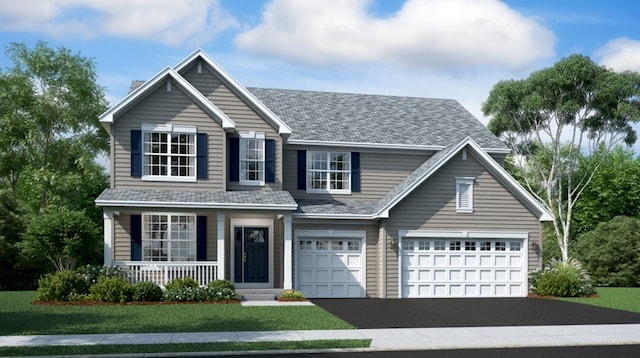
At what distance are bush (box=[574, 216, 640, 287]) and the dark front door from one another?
20.1 meters

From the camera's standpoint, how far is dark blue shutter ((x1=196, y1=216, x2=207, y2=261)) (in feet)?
75.2

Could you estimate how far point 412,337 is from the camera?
1353cm

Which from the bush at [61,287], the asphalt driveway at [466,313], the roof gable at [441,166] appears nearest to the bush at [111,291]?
the bush at [61,287]

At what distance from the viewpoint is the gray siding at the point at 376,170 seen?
25.5 meters

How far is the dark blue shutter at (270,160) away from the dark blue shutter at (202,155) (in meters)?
2.25

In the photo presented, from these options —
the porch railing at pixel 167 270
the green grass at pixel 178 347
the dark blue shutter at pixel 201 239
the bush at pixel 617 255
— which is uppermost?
the dark blue shutter at pixel 201 239

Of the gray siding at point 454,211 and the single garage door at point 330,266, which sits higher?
the gray siding at point 454,211

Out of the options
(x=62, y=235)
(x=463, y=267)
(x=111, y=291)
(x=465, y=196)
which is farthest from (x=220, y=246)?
(x=465, y=196)

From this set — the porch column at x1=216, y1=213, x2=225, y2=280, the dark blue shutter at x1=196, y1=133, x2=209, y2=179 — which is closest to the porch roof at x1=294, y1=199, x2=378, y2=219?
the porch column at x1=216, y1=213, x2=225, y2=280

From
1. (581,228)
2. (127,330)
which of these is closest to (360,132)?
(127,330)

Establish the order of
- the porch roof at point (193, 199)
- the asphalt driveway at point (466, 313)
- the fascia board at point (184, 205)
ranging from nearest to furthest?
the asphalt driveway at point (466, 313) → the fascia board at point (184, 205) → the porch roof at point (193, 199)

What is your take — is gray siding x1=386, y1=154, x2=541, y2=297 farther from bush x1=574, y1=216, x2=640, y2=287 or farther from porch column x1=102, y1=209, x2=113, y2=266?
bush x1=574, y1=216, x2=640, y2=287

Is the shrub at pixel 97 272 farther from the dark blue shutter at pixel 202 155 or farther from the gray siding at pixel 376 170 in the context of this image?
the gray siding at pixel 376 170

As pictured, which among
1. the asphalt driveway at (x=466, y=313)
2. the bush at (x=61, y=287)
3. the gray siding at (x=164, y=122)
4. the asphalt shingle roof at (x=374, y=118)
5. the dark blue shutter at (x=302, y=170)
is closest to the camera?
the asphalt driveway at (x=466, y=313)
